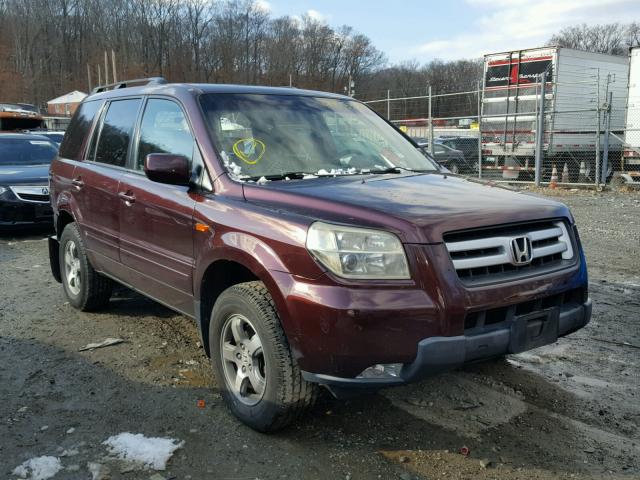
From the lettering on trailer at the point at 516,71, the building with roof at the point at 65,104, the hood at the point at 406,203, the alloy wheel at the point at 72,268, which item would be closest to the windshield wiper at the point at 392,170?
the hood at the point at 406,203

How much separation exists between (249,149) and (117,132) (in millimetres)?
1598

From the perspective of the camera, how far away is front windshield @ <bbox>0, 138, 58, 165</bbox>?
10.2 meters

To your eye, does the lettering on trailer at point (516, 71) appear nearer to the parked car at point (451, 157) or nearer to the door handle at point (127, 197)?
the parked car at point (451, 157)

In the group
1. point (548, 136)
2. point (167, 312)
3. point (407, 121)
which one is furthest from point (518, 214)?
point (407, 121)

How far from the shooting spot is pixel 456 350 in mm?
2611

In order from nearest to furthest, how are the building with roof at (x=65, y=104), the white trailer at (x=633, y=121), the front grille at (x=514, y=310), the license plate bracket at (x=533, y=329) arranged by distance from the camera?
the front grille at (x=514, y=310) → the license plate bracket at (x=533, y=329) → the white trailer at (x=633, y=121) → the building with roof at (x=65, y=104)

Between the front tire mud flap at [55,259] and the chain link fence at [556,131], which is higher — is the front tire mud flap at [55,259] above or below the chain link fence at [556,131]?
below

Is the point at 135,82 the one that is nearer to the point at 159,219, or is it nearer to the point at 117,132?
the point at 117,132

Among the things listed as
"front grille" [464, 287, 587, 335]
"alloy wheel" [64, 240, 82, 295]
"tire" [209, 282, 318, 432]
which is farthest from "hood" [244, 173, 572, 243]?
"alloy wheel" [64, 240, 82, 295]

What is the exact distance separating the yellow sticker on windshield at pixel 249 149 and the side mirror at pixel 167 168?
322mm

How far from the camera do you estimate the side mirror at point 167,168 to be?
3.34 meters

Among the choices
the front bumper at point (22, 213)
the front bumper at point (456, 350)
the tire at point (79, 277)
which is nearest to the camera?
the front bumper at point (456, 350)

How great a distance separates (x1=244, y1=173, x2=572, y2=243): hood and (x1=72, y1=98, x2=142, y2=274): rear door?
1609mm

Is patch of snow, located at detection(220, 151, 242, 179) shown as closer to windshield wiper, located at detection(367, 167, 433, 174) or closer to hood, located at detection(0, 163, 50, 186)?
windshield wiper, located at detection(367, 167, 433, 174)
